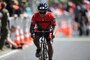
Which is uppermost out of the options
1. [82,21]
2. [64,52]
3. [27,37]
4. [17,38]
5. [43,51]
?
[43,51]

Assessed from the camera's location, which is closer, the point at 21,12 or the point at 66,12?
the point at 21,12

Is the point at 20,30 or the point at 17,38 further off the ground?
the point at 20,30

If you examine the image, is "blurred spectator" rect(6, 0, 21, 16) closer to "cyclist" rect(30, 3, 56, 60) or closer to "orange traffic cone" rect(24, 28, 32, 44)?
"orange traffic cone" rect(24, 28, 32, 44)

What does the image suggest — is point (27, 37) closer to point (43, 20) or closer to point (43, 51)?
point (43, 20)

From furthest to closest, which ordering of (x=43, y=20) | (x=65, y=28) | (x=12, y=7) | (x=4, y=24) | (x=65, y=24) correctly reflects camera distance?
1. (x=65, y=24)
2. (x=65, y=28)
3. (x=12, y=7)
4. (x=4, y=24)
5. (x=43, y=20)

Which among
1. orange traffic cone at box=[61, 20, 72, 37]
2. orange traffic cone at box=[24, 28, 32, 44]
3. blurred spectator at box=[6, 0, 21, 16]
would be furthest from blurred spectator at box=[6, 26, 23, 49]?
orange traffic cone at box=[61, 20, 72, 37]

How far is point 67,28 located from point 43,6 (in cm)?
2170

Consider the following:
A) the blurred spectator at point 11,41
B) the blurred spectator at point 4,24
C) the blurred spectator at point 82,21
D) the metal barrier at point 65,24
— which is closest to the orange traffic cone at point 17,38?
the blurred spectator at point 11,41

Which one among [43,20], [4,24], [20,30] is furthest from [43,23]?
[20,30]

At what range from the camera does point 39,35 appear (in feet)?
63.8

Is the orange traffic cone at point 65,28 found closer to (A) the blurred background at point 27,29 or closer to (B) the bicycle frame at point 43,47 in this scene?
(A) the blurred background at point 27,29

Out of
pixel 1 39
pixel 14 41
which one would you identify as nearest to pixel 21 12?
pixel 14 41

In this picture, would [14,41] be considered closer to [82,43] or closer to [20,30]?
[20,30]

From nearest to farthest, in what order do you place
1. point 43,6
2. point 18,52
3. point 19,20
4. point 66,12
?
point 43,6 < point 18,52 < point 19,20 < point 66,12
